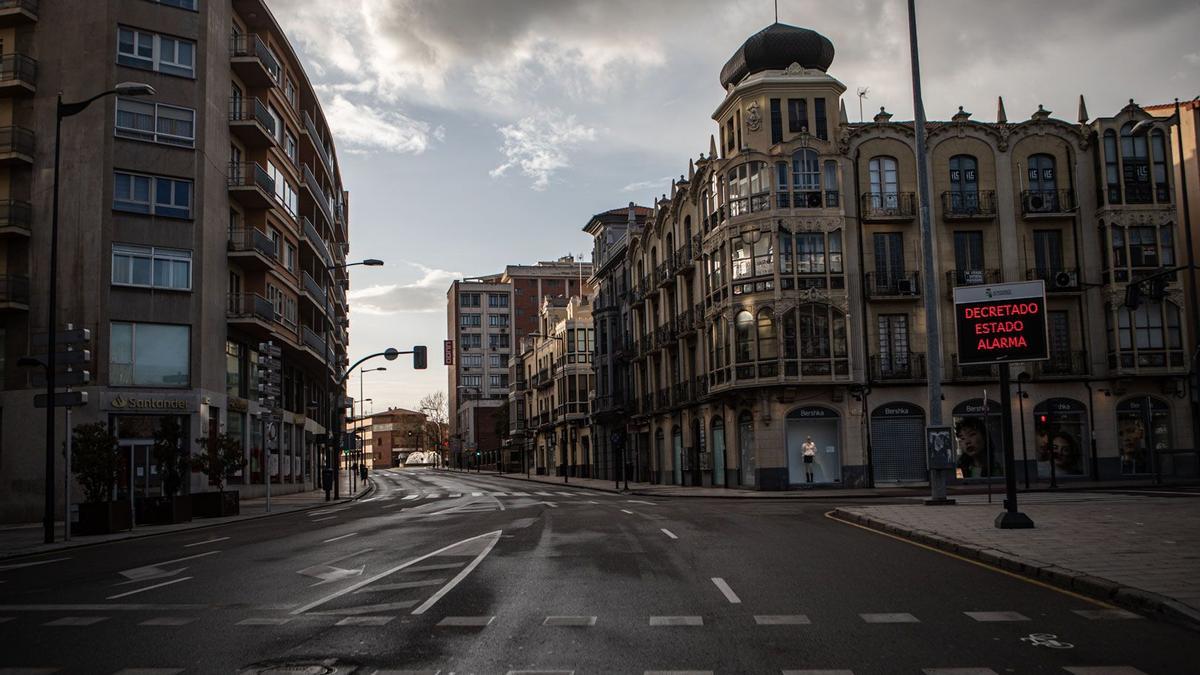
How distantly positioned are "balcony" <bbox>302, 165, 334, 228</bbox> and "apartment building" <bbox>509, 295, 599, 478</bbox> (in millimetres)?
20767

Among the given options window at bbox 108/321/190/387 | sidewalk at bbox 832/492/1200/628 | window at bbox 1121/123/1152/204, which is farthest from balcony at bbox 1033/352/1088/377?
window at bbox 108/321/190/387

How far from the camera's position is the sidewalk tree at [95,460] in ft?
78.7

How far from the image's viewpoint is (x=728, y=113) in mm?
43656

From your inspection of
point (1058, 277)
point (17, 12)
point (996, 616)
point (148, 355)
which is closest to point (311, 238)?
point (148, 355)

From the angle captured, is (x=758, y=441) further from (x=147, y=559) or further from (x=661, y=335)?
(x=147, y=559)

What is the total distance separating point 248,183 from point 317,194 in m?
16.6

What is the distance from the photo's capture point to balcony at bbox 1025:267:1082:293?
40656 mm

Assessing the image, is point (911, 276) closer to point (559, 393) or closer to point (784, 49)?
point (784, 49)

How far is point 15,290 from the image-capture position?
33500mm

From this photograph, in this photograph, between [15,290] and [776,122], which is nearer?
[15,290]

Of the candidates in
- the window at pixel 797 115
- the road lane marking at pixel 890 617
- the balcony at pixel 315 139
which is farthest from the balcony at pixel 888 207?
the road lane marking at pixel 890 617

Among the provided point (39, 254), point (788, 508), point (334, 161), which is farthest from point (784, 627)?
point (334, 161)

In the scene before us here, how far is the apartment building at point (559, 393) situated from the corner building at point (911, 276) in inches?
1027

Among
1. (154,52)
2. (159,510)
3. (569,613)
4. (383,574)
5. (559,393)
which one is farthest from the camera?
(559,393)
